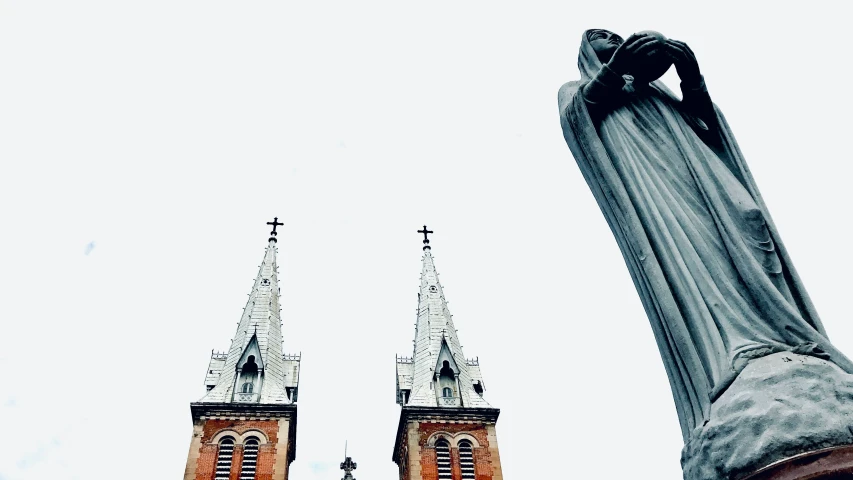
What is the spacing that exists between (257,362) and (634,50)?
100ft

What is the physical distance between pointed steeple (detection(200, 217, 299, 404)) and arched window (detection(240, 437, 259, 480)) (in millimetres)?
1868

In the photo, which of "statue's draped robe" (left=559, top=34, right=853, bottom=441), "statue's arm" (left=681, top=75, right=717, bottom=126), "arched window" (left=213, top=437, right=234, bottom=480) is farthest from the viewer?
→ "arched window" (left=213, top=437, right=234, bottom=480)

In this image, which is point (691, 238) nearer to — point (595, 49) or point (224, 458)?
point (595, 49)

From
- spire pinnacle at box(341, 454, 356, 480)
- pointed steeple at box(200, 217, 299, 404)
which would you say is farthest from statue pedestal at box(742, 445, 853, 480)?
spire pinnacle at box(341, 454, 356, 480)

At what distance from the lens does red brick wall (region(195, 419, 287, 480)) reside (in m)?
29.0

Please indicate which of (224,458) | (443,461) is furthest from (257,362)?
(443,461)

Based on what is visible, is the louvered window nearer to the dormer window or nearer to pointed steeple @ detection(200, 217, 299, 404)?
pointed steeple @ detection(200, 217, 299, 404)

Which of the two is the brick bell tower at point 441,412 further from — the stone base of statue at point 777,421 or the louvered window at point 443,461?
the stone base of statue at point 777,421

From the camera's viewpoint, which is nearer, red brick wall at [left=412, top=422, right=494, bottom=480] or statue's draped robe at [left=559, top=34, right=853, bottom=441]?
statue's draped robe at [left=559, top=34, right=853, bottom=441]

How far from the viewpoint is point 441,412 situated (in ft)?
104

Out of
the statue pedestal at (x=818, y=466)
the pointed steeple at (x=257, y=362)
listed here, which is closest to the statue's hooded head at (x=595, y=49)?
the statue pedestal at (x=818, y=466)

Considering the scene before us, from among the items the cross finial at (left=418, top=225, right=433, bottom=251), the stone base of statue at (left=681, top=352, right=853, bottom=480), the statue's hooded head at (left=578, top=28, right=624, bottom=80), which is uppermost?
the cross finial at (left=418, top=225, right=433, bottom=251)

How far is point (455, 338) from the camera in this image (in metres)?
36.5

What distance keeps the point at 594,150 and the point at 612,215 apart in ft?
1.15
